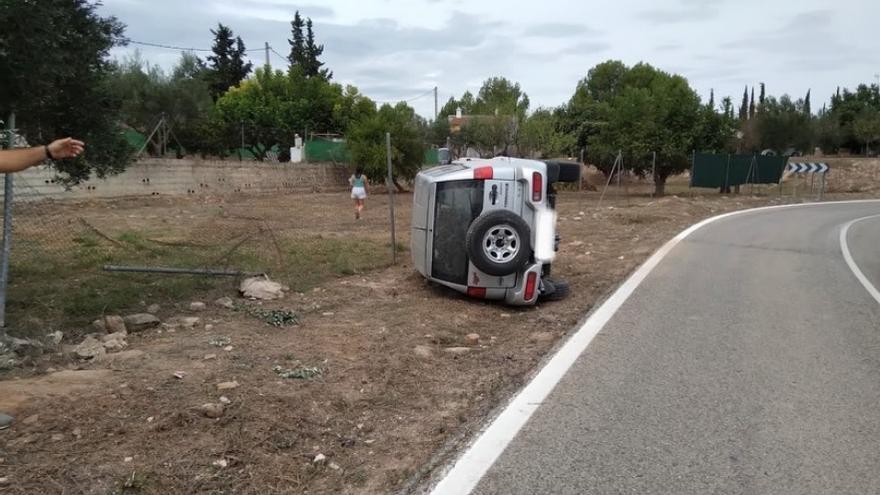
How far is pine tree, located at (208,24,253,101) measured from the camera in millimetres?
66188

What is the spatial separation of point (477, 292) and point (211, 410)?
14.4 feet

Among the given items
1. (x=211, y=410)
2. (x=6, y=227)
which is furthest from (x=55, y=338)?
(x=211, y=410)

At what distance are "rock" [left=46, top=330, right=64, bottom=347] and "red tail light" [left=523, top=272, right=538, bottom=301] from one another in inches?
194

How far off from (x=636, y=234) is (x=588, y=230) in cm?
134

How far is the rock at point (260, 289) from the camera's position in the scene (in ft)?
26.9

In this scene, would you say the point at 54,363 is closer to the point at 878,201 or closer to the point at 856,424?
the point at 856,424

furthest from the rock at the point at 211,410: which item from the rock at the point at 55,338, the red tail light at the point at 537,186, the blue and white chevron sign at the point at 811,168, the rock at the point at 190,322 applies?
the blue and white chevron sign at the point at 811,168

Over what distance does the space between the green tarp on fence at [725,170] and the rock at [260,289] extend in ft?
96.4

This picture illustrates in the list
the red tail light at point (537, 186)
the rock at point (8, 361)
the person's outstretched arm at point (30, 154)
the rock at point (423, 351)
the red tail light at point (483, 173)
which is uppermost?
the person's outstretched arm at point (30, 154)

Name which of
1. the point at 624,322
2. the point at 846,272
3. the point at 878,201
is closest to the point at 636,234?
the point at 846,272

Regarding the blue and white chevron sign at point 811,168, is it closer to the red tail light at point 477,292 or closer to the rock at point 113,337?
the red tail light at point 477,292

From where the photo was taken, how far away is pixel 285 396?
4820 mm

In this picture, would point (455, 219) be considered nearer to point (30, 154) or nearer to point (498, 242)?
point (498, 242)

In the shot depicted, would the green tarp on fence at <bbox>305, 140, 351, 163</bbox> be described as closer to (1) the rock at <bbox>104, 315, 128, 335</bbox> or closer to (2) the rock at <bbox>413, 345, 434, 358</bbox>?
(1) the rock at <bbox>104, 315, 128, 335</bbox>
